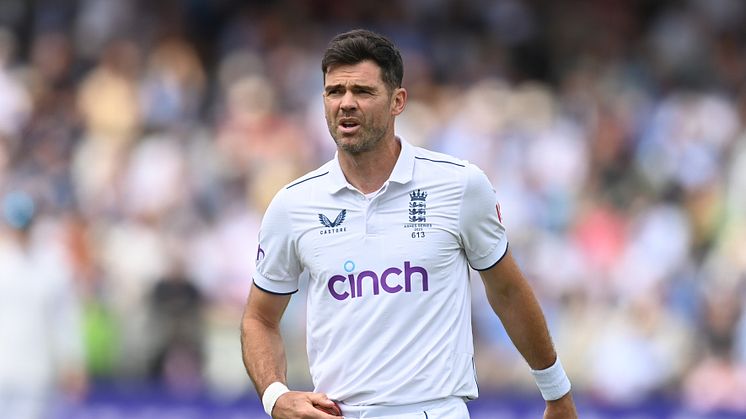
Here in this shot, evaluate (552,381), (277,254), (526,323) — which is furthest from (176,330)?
(526,323)

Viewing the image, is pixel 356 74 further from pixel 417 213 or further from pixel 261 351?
pixel 261 351

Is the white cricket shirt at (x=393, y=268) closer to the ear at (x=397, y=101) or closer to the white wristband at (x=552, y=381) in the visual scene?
the ear at (x=397, y=101)

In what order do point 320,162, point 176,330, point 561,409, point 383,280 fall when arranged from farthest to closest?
point 320,162 → point 176,330 → point 561,409 → point 383,280

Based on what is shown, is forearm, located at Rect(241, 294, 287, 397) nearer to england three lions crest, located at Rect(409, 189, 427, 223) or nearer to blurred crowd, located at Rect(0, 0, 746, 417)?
england three lions crest, located at Rect(409, 189, 427, 223)

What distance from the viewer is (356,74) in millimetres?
6426

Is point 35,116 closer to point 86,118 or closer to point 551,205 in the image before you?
point 86,118

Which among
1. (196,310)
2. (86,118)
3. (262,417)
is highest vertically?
(86,118)

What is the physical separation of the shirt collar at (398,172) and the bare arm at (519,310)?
1.69 ft

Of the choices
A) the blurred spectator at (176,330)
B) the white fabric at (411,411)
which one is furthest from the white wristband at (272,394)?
the blurred spectator at (176,330)

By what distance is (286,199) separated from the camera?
6699mm

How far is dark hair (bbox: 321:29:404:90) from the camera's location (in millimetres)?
6438

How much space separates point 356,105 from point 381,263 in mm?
634

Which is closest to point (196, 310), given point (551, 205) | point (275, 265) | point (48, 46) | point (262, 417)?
point (262, 417)

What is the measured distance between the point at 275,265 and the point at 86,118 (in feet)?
34.4
